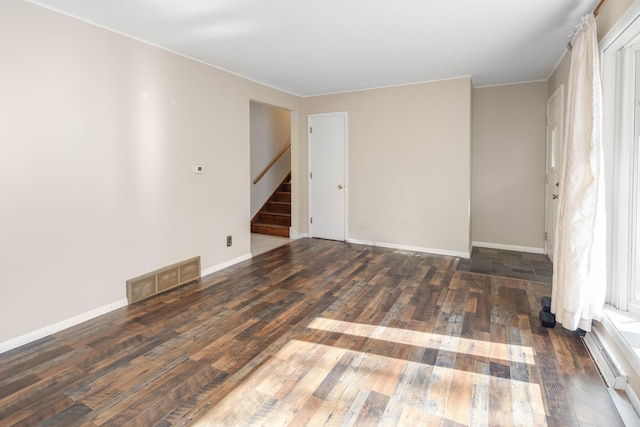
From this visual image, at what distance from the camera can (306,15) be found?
106 inches

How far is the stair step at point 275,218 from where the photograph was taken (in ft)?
21.7

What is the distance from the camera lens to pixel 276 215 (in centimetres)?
676

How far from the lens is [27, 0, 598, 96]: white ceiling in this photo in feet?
8.43

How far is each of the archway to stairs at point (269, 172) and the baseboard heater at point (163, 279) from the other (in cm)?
238

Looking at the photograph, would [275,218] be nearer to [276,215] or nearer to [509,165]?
[276,215]

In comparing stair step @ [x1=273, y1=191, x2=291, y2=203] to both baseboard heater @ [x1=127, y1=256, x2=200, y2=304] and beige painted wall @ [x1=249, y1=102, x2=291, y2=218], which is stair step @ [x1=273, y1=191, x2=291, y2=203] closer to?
beige painted wall @ [x1=249, y1=102, x2=291, y2=218]

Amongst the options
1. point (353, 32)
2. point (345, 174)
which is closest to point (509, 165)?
point (345, 174)

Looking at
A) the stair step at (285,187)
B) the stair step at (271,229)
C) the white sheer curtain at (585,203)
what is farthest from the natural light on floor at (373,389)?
→ the stair step at (285,187)

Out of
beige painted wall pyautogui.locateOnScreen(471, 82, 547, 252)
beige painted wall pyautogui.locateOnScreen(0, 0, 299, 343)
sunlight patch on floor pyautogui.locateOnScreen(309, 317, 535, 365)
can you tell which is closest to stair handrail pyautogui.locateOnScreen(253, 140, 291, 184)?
beige painted wall pyautogui.locateOnScreen(0, 0, 299, 343)

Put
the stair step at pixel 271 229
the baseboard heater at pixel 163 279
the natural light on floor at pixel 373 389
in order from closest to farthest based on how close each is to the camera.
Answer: the natural light on floor at pixel 373 389
the baseboard heater at pixel 163 279
the stair step at pixel 271 229

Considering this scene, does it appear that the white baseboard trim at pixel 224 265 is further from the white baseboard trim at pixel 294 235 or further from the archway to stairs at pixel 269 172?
the archway to stairs at pixel 269 172

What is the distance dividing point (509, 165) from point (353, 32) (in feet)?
10.8

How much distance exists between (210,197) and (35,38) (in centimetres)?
205

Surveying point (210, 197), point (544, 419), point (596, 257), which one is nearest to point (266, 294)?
point (210, 197)
